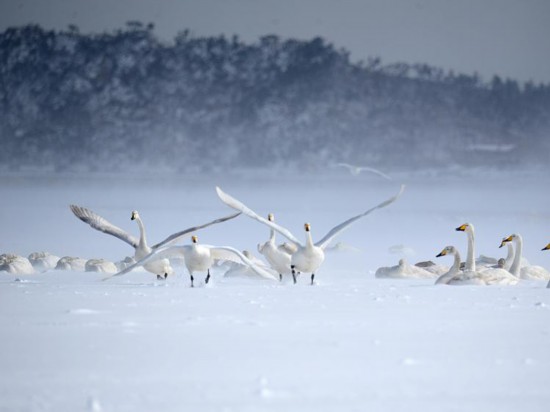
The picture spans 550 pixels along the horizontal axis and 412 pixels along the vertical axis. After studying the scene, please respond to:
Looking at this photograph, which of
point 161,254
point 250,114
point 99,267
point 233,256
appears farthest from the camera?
point 250,114

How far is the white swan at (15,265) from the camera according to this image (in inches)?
425

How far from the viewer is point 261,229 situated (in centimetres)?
2222

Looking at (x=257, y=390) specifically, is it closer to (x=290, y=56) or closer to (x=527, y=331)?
(x=527, y=331)

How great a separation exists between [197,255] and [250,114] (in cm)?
4439

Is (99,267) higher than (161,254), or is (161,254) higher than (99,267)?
(161,254)

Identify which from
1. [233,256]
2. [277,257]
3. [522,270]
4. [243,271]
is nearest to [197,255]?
[233,256]

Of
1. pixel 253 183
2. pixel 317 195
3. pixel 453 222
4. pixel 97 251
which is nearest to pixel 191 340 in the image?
pixel 97 251

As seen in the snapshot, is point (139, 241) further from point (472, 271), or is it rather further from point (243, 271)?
point (472, 271)

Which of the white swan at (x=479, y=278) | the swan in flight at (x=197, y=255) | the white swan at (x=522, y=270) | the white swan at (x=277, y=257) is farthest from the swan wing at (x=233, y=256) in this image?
the white swan at (x=522, y=270)

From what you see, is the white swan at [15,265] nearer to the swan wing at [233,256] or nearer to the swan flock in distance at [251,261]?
the swan flock in distance at [251,261]

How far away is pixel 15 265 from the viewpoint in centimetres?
1083

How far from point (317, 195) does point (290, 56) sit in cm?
1629

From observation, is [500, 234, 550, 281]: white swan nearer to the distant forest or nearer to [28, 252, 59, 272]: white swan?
[28, 252, 59, 272]: white swan

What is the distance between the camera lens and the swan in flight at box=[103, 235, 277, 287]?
8.93 m
